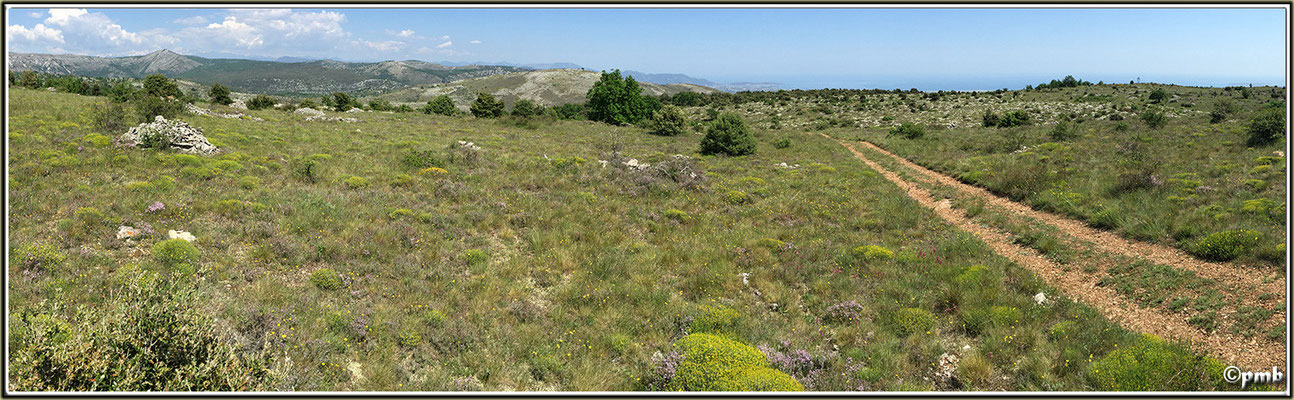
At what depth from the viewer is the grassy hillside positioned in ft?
21.7

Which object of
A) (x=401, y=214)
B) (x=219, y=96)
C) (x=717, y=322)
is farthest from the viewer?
(x=219, y=96)

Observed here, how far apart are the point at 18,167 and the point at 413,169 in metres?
11.1

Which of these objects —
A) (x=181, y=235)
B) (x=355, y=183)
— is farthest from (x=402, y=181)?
(x=181, y=235)

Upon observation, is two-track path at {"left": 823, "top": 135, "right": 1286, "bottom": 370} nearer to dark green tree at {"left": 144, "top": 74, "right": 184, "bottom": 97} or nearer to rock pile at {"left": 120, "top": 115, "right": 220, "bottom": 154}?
rock pile at {"left": 120, "top": 115, "right": 220, "bottom": 154}

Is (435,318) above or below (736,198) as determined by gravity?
below

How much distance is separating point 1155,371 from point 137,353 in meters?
12.3

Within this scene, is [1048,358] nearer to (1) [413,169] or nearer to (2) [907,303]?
(2) [907,303]

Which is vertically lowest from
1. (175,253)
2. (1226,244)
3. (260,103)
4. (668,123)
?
(1226,244)

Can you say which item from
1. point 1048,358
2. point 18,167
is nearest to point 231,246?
point 18,167

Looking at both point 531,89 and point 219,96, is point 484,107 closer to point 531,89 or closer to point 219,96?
point 219,96

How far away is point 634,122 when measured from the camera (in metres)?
64.6

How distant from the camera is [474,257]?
1177 centimetres

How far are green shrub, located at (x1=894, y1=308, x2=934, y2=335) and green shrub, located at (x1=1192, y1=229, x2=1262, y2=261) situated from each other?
24.3 feet

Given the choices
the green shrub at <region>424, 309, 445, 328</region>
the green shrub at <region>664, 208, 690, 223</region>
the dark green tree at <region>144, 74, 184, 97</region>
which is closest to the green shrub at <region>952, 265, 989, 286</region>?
the green shrub at <region>664, 208, 690, 223</region>
